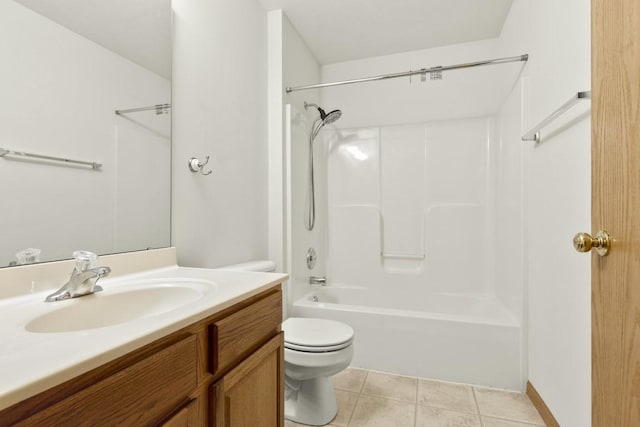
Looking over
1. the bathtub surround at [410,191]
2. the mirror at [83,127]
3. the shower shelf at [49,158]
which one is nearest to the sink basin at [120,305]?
the mirror at [83,127]

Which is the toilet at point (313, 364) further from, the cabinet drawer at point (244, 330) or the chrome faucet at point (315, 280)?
the chrome faucet at point (315, 280)

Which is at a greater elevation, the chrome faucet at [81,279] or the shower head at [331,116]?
the shower head at [331,116]

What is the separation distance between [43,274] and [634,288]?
1.41m

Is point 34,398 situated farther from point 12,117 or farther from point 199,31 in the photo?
point 199,31

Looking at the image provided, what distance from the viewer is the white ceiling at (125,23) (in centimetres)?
98

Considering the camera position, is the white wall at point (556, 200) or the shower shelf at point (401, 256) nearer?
the white wall at point (556, 200)

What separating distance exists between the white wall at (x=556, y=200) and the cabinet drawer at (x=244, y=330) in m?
1.14

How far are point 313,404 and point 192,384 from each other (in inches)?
41.3

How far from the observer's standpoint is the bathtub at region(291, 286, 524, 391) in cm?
180

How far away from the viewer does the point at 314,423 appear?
60.2 inches

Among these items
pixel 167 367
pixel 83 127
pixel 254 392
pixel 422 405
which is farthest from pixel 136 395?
pixel 422 405

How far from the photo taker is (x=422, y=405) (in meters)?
1.68

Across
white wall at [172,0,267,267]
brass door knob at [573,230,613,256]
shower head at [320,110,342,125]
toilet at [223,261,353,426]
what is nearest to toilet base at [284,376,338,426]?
toilet at [223,261,353,426]

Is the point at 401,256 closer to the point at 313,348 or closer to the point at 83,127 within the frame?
the point at 313,348
